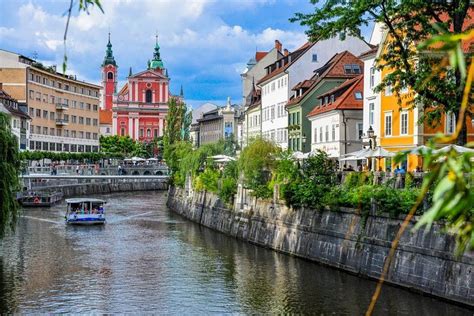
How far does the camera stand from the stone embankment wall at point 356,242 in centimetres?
2438

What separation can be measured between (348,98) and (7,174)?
34994 mm

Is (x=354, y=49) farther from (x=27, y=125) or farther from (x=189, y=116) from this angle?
(x=189, y=116)

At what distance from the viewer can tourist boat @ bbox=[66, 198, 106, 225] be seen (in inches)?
2127

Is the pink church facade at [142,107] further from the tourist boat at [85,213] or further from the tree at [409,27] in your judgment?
Answer: the tree at [409,27]

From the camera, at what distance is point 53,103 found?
4370 inches

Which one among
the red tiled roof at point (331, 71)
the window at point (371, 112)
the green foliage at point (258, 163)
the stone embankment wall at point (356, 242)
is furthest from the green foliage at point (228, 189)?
the red tiled roof at point (331, 71)

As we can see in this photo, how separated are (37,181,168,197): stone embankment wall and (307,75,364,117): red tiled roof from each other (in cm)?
3689

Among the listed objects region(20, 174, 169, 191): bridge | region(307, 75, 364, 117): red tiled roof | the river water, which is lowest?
the river water

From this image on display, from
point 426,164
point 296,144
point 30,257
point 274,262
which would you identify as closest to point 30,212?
point 296,144

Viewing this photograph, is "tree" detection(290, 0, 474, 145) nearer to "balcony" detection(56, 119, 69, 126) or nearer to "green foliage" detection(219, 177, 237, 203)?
"green foliage" detection(219, 177, 237, 203)

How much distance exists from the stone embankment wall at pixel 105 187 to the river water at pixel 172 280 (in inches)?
1695

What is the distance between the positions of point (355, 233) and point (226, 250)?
32.1 ft

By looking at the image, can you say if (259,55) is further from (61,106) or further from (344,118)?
(344,118)

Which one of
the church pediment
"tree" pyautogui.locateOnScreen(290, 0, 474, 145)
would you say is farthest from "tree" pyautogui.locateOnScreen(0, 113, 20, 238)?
the church pediment
